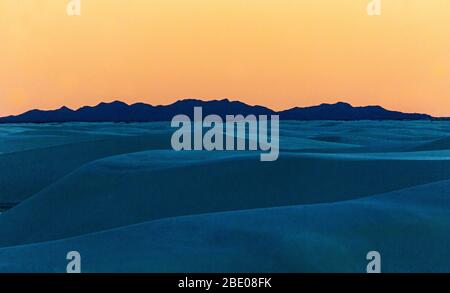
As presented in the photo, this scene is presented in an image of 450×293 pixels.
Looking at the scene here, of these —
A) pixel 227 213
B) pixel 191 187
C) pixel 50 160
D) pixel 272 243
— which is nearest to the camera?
pixel 272 243

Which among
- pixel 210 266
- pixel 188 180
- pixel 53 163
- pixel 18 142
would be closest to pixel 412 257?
pixel 210 266

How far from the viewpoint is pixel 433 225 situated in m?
3.76

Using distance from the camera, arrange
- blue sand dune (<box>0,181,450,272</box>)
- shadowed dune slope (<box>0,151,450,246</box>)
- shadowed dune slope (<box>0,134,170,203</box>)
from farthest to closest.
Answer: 1. shadowed dune slope (<box>0,134,170,203</box>)
2. shadowed dune slope (<box>0,151,450,246</box>)
3. blue sand dune (<box>0,181,450,272</box>)

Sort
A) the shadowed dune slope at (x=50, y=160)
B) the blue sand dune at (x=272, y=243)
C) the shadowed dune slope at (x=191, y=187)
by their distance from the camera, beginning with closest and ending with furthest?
the blue sand dune at (x=272, y=243)
the shadowed dune slope at (x=191, y=187)
the shadowed dune slope at (x=50, y=160)

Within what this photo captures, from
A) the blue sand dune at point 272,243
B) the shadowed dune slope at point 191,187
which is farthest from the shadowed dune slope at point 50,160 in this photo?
the blue sand dune at point 272,243

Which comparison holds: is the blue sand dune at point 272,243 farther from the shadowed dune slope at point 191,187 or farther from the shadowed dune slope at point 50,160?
the shadowed dune slope at point 50,160

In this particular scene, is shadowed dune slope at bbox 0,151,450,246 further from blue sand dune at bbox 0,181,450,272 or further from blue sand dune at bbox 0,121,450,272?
blue sand dune at bbox 0,181,450,272

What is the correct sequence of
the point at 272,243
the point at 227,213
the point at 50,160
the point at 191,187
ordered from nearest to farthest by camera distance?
the point at 272,243, the point at 227,213, the point at 191,187, the point at 50,160

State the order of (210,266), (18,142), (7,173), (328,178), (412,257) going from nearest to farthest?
(210,266) → (412,257) → (328,178) → (7,173) → (18,142)

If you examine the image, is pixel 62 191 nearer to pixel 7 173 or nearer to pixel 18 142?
pixel 7 173

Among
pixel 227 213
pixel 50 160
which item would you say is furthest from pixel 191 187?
pixel 50 160

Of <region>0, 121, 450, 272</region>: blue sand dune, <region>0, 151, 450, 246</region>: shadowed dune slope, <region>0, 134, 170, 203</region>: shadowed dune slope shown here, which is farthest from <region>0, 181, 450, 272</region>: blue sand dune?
<region>0, 134, 170, 203</region>: shadowed dune slope

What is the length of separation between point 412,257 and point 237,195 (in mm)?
2215

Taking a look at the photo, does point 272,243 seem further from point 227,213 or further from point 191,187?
point 191,187
